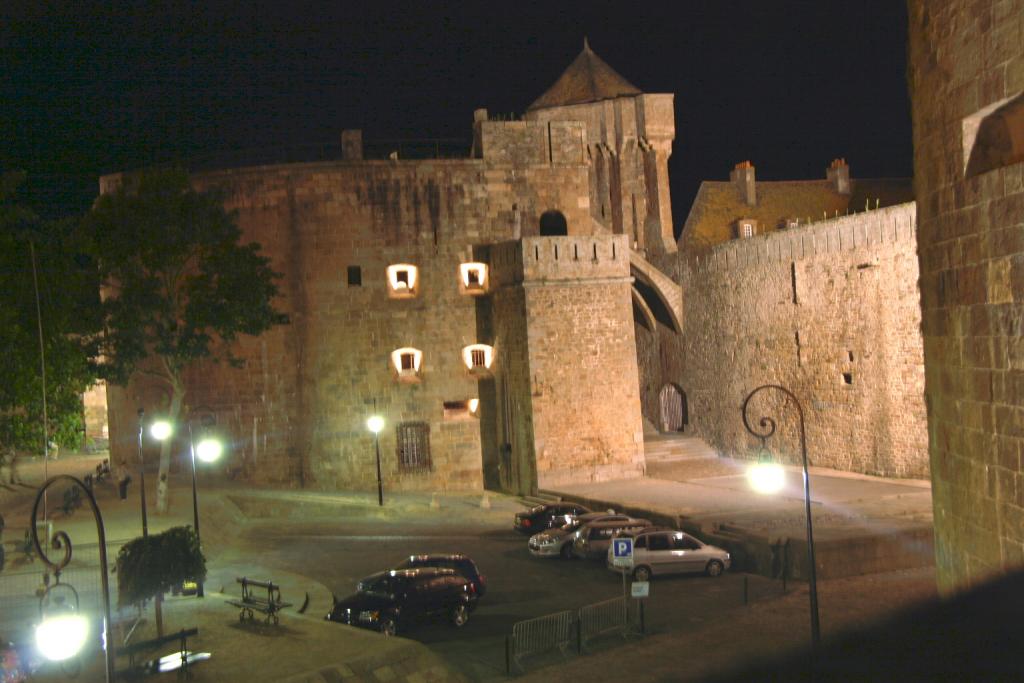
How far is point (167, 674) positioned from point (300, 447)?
16.0 m

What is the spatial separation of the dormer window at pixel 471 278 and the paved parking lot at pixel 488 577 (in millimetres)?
7529

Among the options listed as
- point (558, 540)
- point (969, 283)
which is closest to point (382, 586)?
point (558, 540)

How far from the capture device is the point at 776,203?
125 ft

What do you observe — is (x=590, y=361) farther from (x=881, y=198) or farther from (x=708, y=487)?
(x=881, y=198)

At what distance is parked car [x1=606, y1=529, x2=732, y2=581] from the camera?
54.0 ft

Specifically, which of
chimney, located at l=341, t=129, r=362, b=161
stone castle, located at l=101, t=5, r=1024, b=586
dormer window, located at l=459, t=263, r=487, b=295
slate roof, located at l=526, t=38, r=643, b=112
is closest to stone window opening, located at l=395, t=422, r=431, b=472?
stone castle, located at l=101, t=5, r=1024, b=586

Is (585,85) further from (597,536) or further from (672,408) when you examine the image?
(597,536)

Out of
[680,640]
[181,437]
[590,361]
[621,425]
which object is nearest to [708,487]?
[621,425]

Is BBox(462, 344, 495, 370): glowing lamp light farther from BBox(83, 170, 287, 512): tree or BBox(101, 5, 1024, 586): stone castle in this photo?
BBox(83, 170, 287, 512): tree

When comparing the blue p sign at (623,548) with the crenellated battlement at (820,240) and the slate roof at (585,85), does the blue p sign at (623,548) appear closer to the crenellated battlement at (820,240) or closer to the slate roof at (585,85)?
the crenellated battlement at (820,240)

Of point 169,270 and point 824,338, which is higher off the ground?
point 169,270

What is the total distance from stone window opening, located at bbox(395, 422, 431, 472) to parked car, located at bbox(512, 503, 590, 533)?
23.7 ft

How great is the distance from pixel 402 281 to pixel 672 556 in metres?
13.8

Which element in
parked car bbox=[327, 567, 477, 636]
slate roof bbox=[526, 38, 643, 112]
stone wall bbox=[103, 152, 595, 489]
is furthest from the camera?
slate roof bbox=[526, 38, 643, 112]
